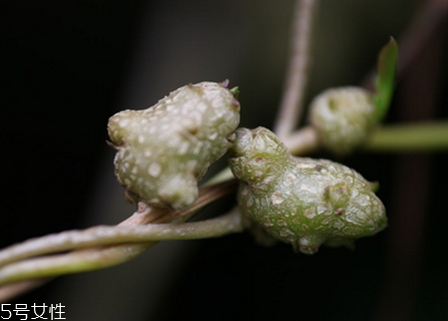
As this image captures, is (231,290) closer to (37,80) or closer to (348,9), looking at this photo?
(37,80)

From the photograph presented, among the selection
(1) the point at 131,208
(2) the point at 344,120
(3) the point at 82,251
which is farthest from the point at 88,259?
(1) the point at 131,208

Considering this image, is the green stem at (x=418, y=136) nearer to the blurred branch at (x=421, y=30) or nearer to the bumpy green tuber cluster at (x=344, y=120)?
the bumpy green tuber cluster at (x=344, y=120)

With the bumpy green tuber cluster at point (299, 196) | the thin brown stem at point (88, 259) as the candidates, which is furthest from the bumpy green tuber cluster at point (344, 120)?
the thin brown stem at point (88, 259)

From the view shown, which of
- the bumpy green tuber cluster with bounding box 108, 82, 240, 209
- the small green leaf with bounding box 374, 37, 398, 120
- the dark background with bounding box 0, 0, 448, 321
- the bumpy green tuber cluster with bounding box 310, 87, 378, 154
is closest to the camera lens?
the bumpy green tuber cluster with bounding box 108, 82, 240, 209

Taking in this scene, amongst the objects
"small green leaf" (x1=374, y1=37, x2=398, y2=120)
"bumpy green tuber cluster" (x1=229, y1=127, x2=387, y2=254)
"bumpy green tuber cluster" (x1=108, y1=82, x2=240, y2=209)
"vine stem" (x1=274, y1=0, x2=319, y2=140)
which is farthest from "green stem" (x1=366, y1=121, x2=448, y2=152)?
"bumpy green tuber cluster" (x1=108, y1=82, x2=240, y2=209)

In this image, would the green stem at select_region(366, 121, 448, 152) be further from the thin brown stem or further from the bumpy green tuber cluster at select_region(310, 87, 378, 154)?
the thin brown stem
